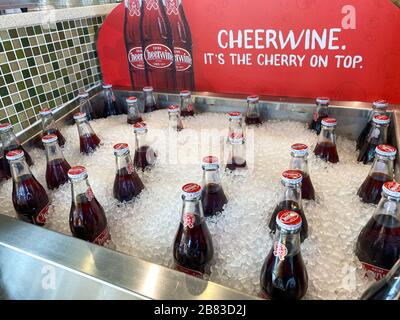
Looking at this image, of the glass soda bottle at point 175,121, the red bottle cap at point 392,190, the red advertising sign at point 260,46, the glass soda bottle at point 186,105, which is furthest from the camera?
the glass soda bottle at point 186,105

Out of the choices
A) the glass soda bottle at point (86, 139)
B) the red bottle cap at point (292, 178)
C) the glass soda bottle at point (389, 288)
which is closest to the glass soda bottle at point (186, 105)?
the glass soda bottle at point (86, 139)

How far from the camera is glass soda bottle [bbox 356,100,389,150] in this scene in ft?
3.48

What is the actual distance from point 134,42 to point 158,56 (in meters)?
0.14

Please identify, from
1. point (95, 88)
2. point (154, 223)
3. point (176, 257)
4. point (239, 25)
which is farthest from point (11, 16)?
point (176, 257)

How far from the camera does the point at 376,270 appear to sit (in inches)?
24.8

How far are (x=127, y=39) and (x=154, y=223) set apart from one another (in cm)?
103

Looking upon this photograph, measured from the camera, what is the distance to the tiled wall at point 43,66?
126 cm

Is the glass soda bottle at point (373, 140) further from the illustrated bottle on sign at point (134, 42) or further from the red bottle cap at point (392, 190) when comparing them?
the illustrated bottle on sign at point (134, 42)

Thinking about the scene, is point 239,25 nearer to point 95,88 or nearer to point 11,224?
point 95,88

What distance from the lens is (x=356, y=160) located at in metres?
1.05

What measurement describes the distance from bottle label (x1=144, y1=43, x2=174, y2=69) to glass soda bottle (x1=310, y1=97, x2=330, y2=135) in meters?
0.69

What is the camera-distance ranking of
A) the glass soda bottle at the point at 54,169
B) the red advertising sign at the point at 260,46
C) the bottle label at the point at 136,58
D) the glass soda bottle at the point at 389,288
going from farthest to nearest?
1. the bottle label at the point at 136,58
2. the red advertising sign at the point at 260,46
3. the glass soda bottle at the point at 54,169
4. the glass soda bottle at the point at 389,288

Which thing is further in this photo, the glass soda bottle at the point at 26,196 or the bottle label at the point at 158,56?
the bottle label at the point at 158,56

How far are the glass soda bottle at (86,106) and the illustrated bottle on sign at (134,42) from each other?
0.25 meters
